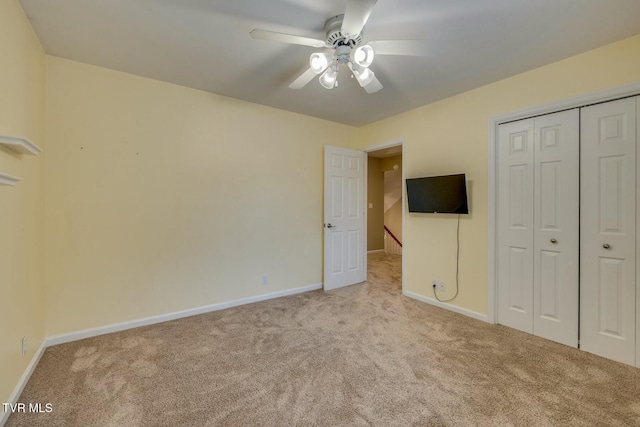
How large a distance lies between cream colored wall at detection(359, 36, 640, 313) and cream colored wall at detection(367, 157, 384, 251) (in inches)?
116

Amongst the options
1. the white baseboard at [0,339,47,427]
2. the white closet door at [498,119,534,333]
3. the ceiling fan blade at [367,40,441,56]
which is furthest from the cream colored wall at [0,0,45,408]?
the white closet door at [498,119,534,333]

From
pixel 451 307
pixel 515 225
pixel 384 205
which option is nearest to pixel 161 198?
pixel 451 307

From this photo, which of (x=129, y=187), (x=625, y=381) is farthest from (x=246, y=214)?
(x=625, y=381)

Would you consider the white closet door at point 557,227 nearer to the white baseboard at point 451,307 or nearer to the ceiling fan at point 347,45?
the white baseboard at point 451,307

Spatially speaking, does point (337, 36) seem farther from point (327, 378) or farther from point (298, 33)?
point (327, 378)

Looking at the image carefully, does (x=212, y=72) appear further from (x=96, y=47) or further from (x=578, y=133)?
(x=578, y=133)

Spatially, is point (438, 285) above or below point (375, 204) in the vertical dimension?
below

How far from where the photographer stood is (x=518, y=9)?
1.71 m

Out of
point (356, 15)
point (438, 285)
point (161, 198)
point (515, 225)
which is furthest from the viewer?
point (438, 285)

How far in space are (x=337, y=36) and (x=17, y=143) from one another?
195 cm

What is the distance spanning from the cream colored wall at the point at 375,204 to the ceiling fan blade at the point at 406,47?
5102 millimetres

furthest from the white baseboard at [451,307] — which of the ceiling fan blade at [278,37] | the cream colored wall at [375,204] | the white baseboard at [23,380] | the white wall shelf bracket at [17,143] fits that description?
the white wall shelf bracket at [17,143]

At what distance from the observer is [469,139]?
2930 millimetres

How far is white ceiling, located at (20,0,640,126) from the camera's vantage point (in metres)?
1.71
